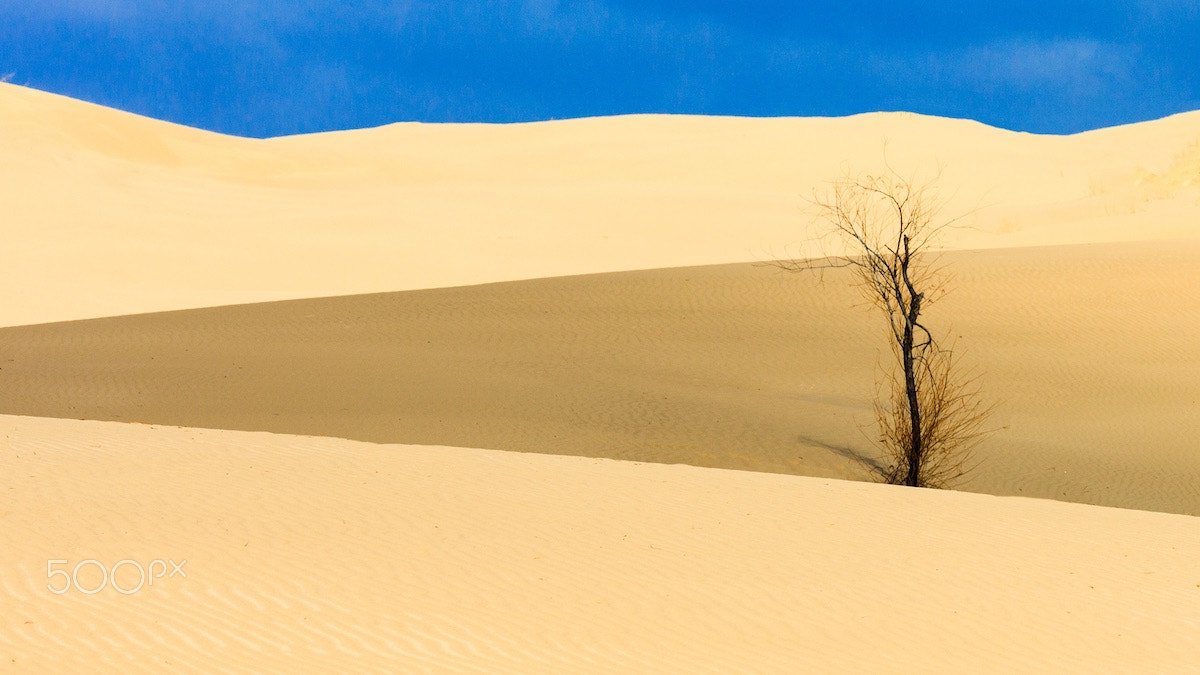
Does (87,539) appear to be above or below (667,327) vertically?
below

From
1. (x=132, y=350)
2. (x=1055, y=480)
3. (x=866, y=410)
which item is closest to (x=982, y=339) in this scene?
(x=866, y=410)

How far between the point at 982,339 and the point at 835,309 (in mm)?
2824

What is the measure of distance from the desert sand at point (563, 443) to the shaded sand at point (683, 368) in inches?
3.4

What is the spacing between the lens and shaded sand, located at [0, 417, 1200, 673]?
6027 millimetres

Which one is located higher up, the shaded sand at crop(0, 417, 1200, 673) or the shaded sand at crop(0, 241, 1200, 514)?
the shaded sand at crop(0, 241, 1200, 514)

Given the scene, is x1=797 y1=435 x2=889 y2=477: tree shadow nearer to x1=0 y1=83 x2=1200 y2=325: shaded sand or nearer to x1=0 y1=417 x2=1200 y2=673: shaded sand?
x1=0 y1=417 x2=1200 y2=673: shaded sand

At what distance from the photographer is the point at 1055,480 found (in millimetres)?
14430

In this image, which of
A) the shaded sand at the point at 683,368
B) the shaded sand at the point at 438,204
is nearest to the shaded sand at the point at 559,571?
the shaded sand at the point at 683,368

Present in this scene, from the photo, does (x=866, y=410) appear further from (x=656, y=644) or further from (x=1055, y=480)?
(x=656, y=644)

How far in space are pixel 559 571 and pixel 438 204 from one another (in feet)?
124

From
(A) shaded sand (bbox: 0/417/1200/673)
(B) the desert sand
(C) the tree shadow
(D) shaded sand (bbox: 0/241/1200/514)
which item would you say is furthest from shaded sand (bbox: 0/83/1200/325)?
(A) shaded sand (bbox: 0/417/1200/673)

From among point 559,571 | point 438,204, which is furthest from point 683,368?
point 438,204

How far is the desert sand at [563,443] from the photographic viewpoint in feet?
21.0

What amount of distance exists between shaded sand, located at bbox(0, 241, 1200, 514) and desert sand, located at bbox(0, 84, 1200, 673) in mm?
86
